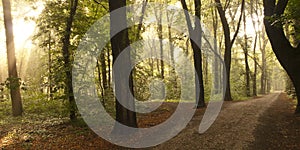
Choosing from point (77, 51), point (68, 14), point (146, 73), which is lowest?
point (146, 73)

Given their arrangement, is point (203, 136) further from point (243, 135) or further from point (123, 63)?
point (123, 63)

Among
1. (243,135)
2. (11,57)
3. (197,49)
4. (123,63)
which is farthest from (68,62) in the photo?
(197,49)

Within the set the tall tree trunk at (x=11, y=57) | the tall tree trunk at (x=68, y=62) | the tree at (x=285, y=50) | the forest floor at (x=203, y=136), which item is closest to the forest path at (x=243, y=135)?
the forest floor at (x=203, y=136)

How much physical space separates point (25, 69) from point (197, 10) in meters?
44.3

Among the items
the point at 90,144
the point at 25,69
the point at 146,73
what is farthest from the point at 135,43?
the point at 25,69

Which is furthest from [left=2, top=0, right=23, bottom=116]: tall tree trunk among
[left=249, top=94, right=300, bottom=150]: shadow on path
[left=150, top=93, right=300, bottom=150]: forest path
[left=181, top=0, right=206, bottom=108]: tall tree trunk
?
[left=249, top=94, right=300, bottom=150]: shadow on path

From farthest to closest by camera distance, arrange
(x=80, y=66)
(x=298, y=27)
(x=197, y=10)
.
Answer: (x=197, y=10)
(x=80, y=66)
(x=298, y=27)

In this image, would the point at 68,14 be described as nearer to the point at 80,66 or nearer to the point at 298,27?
the point at 80,66

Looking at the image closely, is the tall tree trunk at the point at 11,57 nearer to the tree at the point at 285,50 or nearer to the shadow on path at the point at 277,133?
the shadow on path at the point at 277,133

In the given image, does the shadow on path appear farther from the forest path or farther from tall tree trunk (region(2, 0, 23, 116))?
tall tree trunk (region(2, 0, 23, 116))

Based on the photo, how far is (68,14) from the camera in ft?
39.5

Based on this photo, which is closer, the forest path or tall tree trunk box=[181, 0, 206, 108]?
the forest path

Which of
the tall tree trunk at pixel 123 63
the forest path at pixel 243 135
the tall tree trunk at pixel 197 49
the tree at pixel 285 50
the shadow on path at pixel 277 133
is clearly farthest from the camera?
the tall tree trunk at pixel 197 49

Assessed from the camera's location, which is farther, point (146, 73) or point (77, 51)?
point (146, 73)
